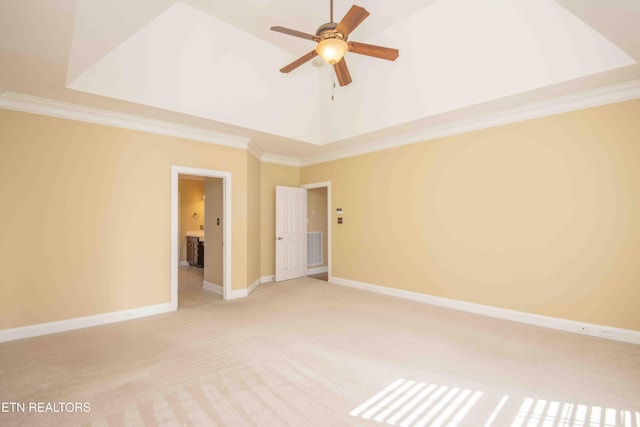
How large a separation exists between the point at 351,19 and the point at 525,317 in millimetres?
3905

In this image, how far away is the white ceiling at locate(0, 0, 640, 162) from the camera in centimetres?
234

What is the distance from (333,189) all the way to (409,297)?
253cm

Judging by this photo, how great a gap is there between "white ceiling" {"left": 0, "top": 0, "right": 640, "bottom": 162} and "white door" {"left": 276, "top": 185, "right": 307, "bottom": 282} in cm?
168

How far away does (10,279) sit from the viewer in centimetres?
317

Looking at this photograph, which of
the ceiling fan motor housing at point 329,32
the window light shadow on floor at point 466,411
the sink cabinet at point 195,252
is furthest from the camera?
the sink cabinet at point 195,252

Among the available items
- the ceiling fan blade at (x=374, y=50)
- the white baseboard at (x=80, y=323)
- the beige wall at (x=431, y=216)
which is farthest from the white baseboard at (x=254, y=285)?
the ceiling fan blade at (x=374, y=50)

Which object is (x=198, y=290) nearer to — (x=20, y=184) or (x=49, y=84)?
(x=20, y=184)

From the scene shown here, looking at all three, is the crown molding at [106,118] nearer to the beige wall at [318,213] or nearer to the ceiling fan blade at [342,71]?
the ceiling fan blade at [342,71]

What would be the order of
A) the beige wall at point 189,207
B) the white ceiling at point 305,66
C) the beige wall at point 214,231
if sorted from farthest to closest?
the beige wall at point 189,207 → the beige wall at point 214,231 → the white ceiling at point 305,66

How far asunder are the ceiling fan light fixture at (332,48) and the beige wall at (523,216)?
8.13 feet

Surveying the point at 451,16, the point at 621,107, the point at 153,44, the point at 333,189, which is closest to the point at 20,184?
the point at 153,44

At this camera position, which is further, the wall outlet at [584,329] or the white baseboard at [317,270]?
the white baseboard at [317,270]

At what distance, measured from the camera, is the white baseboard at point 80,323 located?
10.4 feet

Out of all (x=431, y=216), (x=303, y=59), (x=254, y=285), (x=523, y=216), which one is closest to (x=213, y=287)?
(x=254, y=285)
